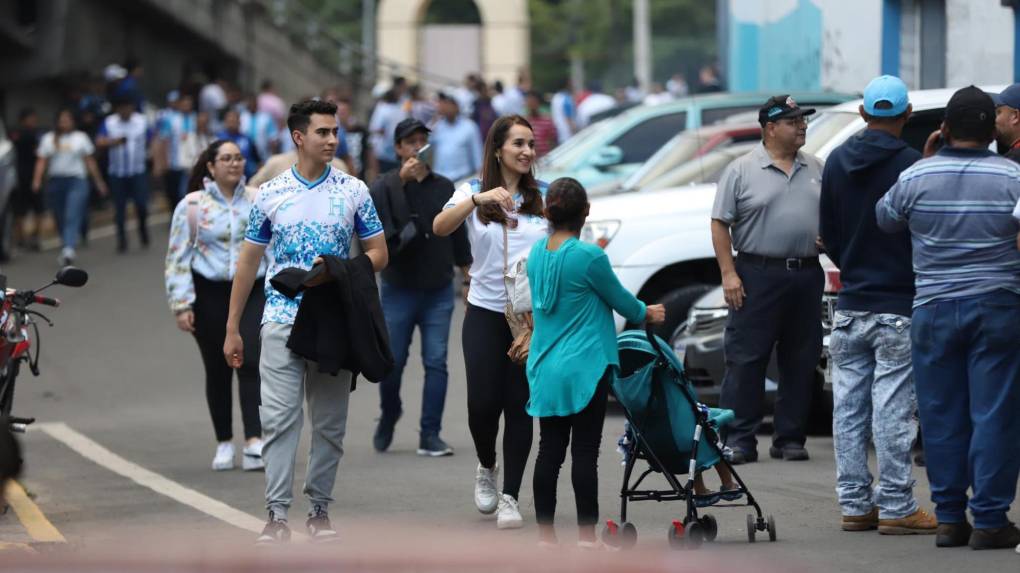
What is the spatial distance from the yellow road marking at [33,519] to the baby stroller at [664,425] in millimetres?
2477

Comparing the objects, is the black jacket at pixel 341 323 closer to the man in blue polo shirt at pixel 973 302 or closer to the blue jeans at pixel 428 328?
the man in blue polo shirt at pixel 973 302

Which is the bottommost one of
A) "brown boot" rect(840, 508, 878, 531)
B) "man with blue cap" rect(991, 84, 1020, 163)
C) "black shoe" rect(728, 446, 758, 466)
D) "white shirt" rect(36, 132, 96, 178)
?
"black shoe" rect(728, 446, 758, 466)

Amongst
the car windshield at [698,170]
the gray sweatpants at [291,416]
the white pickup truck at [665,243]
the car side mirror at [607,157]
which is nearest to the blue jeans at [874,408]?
the gray sweatpants at [291,416]

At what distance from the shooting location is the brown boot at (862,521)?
7473 mm

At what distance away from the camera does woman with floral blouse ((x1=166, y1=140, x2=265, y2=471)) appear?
9805 mm

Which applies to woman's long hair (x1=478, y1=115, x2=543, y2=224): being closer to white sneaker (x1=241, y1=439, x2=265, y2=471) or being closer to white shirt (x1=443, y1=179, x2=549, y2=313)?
white shirt (x1=443, y1=179, x2=549, y2=313)

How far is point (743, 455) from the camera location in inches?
374

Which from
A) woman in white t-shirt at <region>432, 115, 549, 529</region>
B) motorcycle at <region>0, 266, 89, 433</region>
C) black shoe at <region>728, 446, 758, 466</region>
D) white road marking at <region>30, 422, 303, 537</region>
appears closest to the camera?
woman in white t-shirt at <region>432, 115, 549, 529</region>

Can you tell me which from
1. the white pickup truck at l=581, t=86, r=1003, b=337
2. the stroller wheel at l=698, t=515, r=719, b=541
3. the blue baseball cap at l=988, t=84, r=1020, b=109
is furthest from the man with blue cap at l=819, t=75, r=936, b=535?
the white pickup truck at l=581, t=86, r=1003, b=337

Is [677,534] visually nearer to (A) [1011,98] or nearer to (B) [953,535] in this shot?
(B) [953,535]

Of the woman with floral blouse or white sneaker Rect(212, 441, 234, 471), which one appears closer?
the woman with floral blouse

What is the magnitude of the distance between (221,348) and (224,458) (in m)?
0.62

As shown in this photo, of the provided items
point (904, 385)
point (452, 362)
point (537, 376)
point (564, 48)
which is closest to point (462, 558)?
point (537, 376)

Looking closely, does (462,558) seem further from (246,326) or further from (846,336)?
(246,326)
